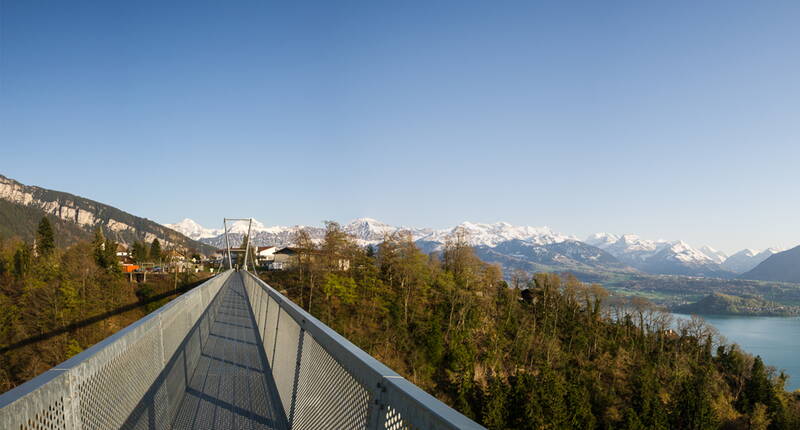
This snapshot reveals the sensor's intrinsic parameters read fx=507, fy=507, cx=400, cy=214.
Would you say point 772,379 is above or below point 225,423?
below

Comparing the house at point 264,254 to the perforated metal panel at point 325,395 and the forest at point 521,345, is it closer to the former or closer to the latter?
the forest at point 521,345

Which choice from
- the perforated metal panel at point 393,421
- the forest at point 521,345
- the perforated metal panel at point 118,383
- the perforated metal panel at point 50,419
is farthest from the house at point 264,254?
the perforated metal panel at point 393,421

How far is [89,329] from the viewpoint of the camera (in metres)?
48.2

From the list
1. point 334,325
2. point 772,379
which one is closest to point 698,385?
point 772,379

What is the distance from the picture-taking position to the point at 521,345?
69.1m

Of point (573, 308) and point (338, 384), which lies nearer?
point (338, 384)

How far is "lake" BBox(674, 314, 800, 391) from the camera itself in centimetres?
10612

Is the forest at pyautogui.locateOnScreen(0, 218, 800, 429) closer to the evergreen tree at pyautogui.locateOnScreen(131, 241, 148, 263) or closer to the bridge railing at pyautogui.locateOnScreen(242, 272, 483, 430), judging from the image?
the evergreen tree at pyautogui.locateOnScreen(131, 241, 148, 263)

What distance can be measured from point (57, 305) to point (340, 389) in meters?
57.3

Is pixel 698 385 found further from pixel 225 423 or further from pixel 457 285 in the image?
pixel 225 423

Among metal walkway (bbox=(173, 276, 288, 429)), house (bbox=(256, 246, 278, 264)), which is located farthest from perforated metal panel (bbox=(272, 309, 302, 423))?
house (bbox=(256, 246, 278, 264))

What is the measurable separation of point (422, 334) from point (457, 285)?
867 centimetres

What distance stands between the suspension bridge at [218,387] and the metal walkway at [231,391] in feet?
0.04

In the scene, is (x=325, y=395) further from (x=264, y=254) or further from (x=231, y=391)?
(x=264, y=254)
